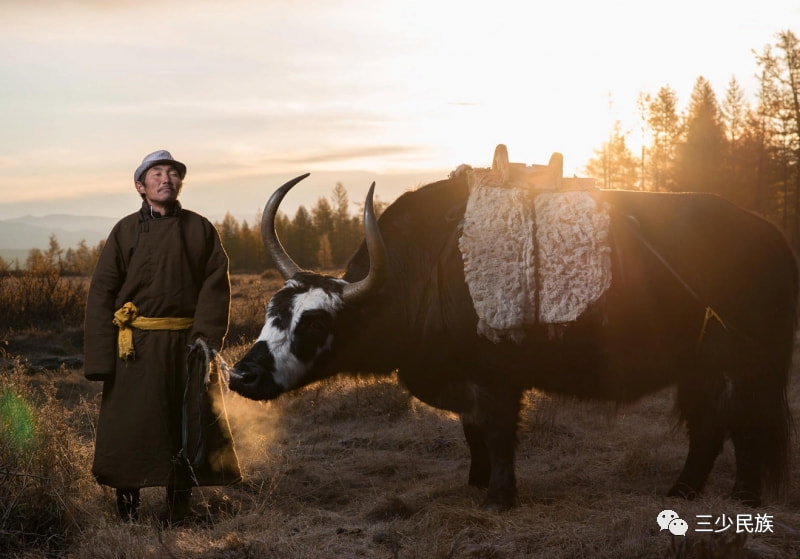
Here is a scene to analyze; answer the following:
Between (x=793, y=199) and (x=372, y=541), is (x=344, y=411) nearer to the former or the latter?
(x=372, y=541)

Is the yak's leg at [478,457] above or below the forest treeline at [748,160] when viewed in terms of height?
below

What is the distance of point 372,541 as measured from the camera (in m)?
4.58

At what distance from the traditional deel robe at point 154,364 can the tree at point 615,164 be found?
119ft

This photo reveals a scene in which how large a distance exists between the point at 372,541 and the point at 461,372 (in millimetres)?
1258

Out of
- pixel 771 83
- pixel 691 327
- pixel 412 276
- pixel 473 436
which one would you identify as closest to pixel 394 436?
pixel 473 436

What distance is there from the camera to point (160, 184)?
506 centimetres

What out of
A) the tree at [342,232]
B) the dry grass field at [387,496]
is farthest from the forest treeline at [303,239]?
the dry grass field at [387,496]

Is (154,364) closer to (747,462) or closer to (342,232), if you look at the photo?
(747,462)

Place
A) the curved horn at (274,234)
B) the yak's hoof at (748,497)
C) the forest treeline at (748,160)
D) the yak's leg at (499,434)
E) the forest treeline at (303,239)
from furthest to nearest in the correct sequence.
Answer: the forest treeline at (303,239) < the forest treeline at (748,160) < the curved horn at (274,234) < the yak's hoof at (748,497) < the yak's leg at (499,434)

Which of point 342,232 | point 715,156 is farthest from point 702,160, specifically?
point 342,232

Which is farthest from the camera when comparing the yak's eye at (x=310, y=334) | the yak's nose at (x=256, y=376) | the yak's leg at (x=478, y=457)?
the yak's leg at (x=478, y=457)

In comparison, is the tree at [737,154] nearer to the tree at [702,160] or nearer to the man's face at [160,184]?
the tree at [702,160]

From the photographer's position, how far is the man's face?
5.07 m

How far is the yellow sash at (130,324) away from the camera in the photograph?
198 inches
